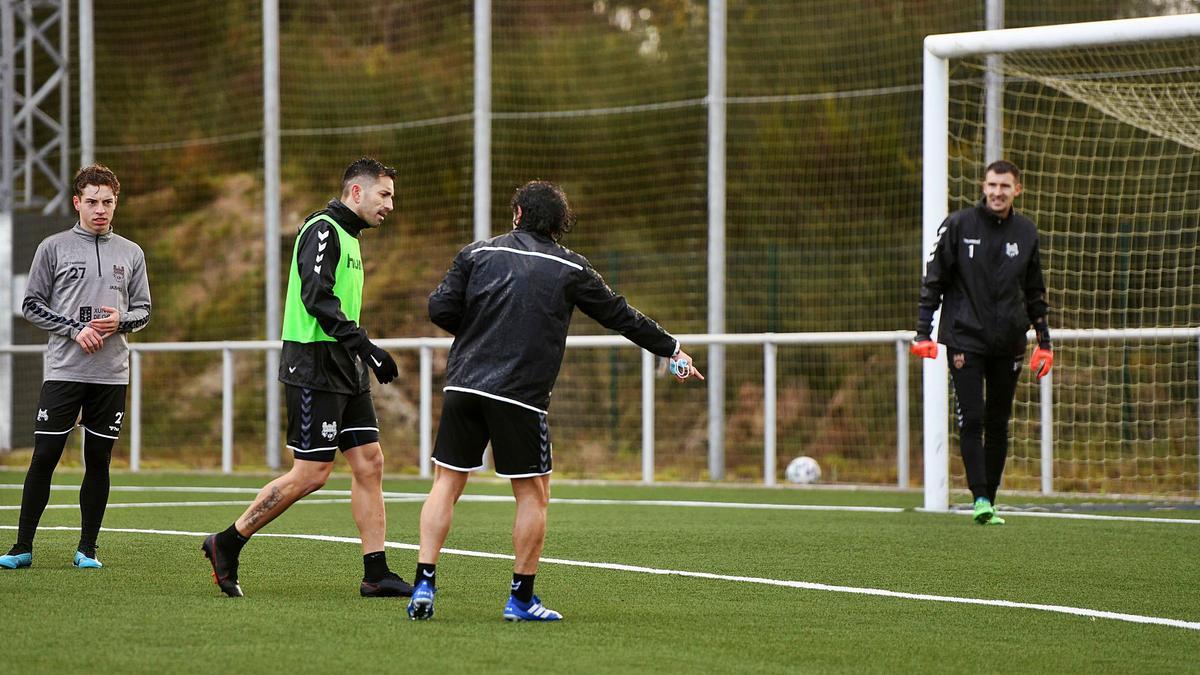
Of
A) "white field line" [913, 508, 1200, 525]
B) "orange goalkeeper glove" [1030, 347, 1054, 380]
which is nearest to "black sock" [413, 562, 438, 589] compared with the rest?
"orange goalkeeper glove" [1030, 347, 1054, 380]

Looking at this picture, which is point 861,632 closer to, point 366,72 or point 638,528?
point 638,528

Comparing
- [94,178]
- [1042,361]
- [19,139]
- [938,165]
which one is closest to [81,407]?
[94,178]

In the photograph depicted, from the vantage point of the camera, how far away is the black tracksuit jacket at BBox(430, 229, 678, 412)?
6117 mm

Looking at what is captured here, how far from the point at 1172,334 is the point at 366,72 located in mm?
15257

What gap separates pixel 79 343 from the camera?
764 centimetres

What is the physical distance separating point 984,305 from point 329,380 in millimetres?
4677

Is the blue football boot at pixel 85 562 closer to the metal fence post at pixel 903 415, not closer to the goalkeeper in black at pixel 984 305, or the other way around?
the goalkeeper in black at pixel 984 305

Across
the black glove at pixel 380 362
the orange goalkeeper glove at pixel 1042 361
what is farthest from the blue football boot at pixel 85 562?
the orange goalkeeper glove at pixel 1042 361

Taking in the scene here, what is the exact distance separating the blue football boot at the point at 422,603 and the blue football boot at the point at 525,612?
274mm

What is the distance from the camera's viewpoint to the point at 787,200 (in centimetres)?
2083

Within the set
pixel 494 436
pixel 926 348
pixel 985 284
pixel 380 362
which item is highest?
pixel 985 284

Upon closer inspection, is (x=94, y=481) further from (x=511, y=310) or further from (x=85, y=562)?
(x=511, y=310)

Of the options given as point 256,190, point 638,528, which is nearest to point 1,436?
point 256,190

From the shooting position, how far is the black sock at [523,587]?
6074 mm
